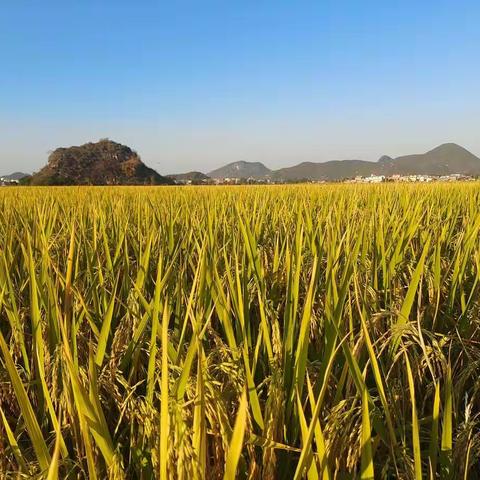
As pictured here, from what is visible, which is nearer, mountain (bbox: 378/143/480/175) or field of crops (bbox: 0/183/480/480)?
field of crops (bbox: 0/183/480/480)

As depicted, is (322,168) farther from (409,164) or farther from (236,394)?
(236,394)

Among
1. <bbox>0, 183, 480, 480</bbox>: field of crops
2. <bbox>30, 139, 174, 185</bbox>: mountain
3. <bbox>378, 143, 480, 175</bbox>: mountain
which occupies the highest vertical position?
<bbox>378, 143, 480, 175</bbox>: mountain

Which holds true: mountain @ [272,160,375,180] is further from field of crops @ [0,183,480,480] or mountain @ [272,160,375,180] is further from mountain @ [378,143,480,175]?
field of crops @ [0,183,480,480]

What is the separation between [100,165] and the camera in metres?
44.4

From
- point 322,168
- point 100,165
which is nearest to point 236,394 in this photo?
point 100,165

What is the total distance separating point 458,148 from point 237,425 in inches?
9016

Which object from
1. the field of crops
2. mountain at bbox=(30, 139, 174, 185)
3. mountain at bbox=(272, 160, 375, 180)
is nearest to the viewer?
the field of crops

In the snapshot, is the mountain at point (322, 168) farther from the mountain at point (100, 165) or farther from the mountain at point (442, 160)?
the mountain at point (100, 165)

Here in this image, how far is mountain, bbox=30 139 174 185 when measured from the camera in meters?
40.7

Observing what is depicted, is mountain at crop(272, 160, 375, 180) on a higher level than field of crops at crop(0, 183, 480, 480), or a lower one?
higher

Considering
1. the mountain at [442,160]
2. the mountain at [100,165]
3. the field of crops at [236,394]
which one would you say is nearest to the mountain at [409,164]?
the mountain at [442,160]

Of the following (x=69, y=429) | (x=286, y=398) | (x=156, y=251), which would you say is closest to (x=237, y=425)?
(x=286, y=398)

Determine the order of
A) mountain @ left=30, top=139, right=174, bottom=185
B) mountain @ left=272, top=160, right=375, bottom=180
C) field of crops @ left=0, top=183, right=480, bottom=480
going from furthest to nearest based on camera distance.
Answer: mountain @ left=272, top=160, right=375, bottom=180, mountain @ left=30, top=139, right=174, bottom=185, field of crops @ left=0, top=183, right=480, bottom=480

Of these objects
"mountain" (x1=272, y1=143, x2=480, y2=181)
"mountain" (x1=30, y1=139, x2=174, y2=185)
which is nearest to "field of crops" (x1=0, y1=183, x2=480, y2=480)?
"mountain" (x1=30, y1=139, x2=174, y2=185)
